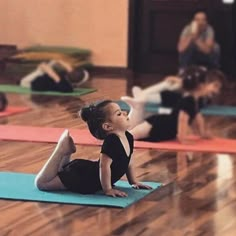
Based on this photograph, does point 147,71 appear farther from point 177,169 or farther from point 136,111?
point 177,169

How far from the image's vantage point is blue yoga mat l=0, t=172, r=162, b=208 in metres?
3.82

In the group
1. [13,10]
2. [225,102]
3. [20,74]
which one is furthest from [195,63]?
[13,10]

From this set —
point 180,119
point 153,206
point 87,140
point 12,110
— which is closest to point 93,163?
point 153,206

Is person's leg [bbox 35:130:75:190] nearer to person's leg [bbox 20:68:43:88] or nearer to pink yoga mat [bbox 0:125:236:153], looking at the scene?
pink yoga mat [bbox 0:125:236:153]

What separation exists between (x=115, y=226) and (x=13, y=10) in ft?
24.7

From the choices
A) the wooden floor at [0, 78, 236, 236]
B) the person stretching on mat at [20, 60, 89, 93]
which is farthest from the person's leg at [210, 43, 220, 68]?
the wooden floor at [0, 78, 236, 236]

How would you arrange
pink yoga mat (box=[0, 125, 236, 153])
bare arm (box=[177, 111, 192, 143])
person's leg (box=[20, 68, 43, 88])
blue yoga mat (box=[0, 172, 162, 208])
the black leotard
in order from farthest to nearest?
person's leg (box=[20, 68, 43, 88]) → bare arm (box=[177, 111, 192, 143]) → pink yoga mat (box=[0, 125, 236, 153]) → the black leotard → blue yoga mat (box=[0, 172, 162, 208])

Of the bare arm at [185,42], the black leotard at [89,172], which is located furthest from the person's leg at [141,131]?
the bare arm at [185,42]

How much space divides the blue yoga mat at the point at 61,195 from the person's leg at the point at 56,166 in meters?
0.04

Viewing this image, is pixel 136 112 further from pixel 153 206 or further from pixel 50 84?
pixel 50 84

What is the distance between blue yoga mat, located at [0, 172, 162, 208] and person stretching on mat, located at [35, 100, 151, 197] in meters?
0.05

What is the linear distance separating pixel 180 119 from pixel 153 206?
1748 millimetres

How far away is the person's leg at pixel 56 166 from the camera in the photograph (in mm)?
3957

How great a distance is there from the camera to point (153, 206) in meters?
3.81
